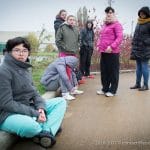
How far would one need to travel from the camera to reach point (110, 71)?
8.97m

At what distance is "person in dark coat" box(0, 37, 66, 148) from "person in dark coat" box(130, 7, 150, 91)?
160 inches

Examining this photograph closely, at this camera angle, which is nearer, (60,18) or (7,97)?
(7,97)

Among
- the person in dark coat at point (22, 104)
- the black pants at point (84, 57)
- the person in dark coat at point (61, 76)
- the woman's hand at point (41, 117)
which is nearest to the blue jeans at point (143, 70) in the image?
the person in dark coat at point (61, 76)

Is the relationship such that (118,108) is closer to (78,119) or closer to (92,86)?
(78,119)

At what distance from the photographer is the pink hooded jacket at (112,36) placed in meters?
8.66

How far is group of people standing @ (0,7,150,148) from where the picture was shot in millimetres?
5422

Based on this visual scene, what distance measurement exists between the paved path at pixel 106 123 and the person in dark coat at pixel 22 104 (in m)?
0.23

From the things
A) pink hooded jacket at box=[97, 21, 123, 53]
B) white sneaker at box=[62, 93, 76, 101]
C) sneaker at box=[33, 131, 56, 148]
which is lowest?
white sneaker at box=[62, 93, 76, 101]

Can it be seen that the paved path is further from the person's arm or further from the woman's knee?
the person's arm

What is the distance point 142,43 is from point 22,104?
4.59 m

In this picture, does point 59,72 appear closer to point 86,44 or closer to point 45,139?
point 86,44

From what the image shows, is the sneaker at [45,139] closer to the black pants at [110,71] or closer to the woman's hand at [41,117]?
the woman's hand at [41,117]

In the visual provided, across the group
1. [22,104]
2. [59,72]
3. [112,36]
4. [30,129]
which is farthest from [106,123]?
[112,36]

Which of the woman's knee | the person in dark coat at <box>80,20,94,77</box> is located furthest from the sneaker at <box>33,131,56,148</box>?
the person in dark coat at <box>80,20,94,77</box>
